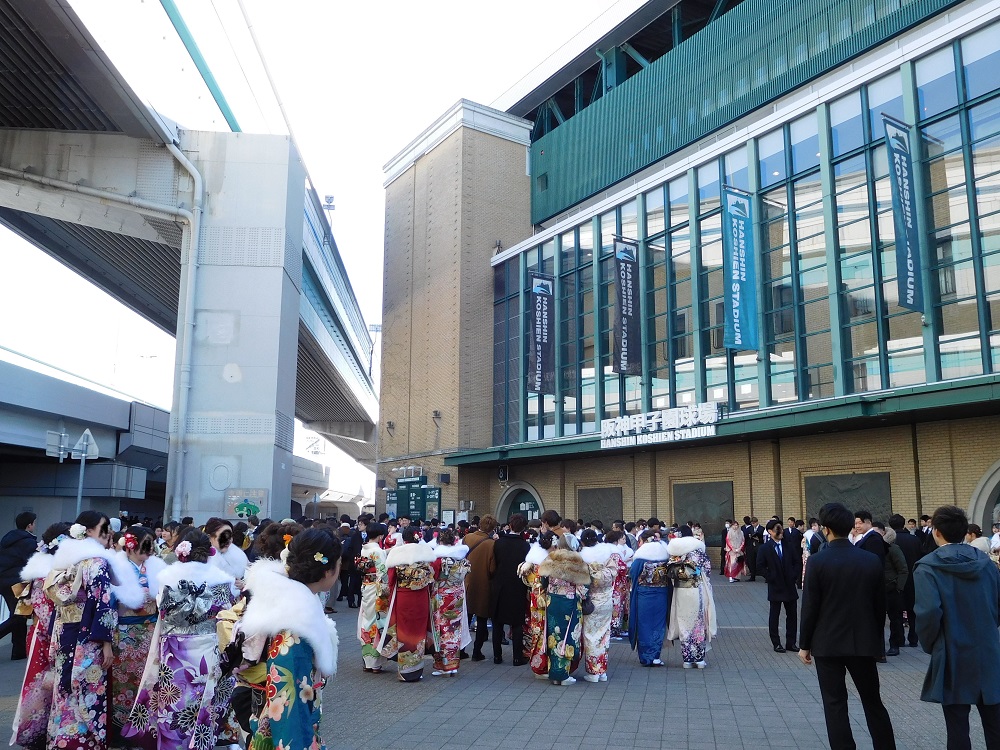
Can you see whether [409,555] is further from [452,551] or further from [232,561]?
[232,561]

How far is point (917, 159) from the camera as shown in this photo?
2023cm

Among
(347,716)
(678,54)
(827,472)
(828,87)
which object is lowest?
(347,716)

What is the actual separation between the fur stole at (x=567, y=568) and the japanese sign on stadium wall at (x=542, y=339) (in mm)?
21715

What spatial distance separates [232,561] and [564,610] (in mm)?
3875

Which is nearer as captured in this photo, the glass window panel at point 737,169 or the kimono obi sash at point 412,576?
the kimono obi sash at point 412,576

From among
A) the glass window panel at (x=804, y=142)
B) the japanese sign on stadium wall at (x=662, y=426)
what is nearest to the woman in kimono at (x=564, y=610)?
the japanese sign on stadium wall at (x=662, y=426)

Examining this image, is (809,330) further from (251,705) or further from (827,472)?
(251,705)

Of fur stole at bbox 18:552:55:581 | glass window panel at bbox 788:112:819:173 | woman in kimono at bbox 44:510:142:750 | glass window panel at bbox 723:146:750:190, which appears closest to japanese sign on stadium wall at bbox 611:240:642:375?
glass window panel at bbox 723:146:750:190

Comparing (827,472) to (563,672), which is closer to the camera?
(563,672)

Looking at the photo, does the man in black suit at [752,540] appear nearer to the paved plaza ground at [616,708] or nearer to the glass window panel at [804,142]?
the glass window panel at [804,142]

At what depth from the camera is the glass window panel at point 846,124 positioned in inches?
866

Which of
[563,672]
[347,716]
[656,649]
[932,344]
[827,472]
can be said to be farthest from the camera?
[827,472]

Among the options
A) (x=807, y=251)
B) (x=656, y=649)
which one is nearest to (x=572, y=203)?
(x=807, y=251)

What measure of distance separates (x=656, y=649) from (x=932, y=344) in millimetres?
12483
